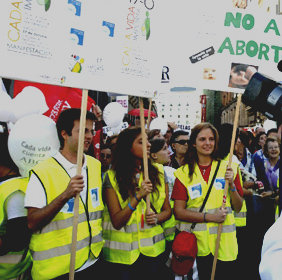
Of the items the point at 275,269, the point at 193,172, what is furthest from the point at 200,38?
the point at 275,269

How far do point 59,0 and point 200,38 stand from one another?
1331 millimetres

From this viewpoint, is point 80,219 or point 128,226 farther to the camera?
point 128,226

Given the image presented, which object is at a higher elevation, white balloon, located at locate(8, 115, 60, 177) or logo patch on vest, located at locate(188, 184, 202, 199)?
white balloon, located at locate(8, 115, 60, 177)

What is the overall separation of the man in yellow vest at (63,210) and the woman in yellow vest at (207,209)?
0.81 m

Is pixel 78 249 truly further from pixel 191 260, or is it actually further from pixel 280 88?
pixel 280 88

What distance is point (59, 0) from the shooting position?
2105 mm

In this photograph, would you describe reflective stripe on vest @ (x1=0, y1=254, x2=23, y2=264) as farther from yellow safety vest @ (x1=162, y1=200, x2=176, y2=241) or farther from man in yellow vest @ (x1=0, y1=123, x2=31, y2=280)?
yellow safety vest @ (x1=162, y1=200, x2=176, y2=241)

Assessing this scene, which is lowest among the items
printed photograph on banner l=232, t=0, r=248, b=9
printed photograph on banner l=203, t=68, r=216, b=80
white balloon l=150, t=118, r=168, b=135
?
white balloon l=150, t=118, r=168, b=135

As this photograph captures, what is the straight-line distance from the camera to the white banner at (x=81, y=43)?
1955 millimetres

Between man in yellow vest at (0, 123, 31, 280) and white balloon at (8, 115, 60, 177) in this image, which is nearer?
man in yellow vest at (0, 123, 31, 280)

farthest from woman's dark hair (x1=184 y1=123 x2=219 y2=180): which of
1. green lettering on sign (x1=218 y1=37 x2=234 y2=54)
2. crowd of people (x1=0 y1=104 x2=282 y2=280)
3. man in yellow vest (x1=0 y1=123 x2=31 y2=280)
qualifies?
man in yellow vest (x1=0 y1=123 x2=31 y2=280)

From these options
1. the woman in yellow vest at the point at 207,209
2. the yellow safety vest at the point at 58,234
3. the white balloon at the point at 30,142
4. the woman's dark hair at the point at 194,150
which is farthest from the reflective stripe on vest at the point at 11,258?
the woman's dark hair at the point at 194,150

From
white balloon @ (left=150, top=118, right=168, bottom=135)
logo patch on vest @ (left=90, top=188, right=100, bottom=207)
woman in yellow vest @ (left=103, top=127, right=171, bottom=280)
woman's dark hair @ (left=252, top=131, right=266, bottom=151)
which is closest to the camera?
logo patch on vest @ (left=90, top=188, right=100, bottom=207)

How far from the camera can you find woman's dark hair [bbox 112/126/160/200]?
2730mm
